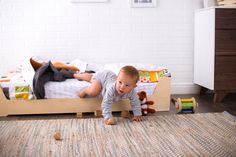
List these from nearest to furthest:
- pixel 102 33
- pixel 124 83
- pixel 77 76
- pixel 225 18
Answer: pixel 124 83 < pixel 77 76 < pixel 225 18 < pixel 102 33

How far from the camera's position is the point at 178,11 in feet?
14.0

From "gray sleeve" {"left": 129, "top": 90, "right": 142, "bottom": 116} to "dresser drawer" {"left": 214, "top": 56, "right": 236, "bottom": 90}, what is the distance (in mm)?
1120

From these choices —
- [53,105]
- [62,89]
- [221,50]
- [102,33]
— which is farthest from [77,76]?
[221,50]

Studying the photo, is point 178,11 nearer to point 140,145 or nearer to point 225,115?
point 225,115

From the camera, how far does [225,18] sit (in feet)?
12.3

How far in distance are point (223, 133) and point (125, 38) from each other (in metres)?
1.91

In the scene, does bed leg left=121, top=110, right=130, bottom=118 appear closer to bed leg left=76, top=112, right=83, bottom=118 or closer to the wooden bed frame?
the wooden bed frame

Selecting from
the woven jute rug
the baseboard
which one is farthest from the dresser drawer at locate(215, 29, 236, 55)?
the woven jute rug

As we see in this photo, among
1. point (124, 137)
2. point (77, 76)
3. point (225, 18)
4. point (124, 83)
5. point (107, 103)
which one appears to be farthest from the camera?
point (225, 18)

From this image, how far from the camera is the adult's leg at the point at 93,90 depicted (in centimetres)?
317

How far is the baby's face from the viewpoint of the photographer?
2.88 m

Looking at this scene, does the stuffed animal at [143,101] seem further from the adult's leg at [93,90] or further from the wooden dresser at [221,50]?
the wooden dresser at [221,50]

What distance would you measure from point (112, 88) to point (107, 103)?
5.2 inches

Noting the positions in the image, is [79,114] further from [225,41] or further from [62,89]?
[225,41]
